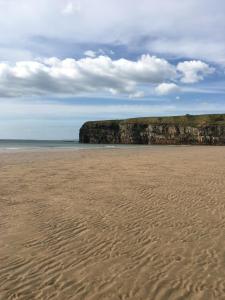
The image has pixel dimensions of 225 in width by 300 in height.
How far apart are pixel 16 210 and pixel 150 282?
21.6 ft

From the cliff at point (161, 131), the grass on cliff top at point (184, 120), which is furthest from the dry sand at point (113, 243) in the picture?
the grass on cliff top at point (184, 120)

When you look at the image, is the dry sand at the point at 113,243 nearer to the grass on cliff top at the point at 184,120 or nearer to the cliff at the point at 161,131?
the cliff at the point at 161,131

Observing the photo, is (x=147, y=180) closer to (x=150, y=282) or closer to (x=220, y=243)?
(x=220, y=243)

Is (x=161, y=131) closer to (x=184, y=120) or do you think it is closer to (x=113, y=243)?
(x=184, y=120)

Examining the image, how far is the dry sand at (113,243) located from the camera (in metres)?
5.71

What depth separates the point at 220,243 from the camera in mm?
7680

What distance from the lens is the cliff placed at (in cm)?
11500

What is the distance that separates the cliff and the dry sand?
105 m

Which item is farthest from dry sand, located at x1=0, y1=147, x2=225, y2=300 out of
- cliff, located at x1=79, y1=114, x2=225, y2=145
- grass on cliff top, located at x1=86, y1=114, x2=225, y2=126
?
grass on cliff top, located at x1=86, y1=114, x2=225, y2=126

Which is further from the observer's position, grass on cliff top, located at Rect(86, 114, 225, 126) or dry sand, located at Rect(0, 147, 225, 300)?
grass on cliff top, located at Rect(86, 114, 225, 126)

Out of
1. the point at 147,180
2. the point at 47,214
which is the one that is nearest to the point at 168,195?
the point at 147,180

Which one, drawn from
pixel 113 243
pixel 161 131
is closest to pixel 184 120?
pixel 161 131

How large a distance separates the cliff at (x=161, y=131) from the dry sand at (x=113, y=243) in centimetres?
10465

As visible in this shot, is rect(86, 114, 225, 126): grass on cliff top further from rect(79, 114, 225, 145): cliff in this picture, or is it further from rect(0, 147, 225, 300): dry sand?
rect(0, 147, 225, 300): dry sand
